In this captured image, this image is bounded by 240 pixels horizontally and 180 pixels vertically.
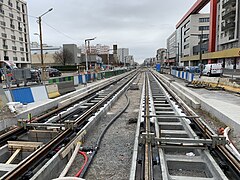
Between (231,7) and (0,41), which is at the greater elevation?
(231,7)

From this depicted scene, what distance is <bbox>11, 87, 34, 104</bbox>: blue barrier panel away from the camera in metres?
10.6

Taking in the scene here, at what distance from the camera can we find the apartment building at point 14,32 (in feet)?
184

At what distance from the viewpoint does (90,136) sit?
6754 millimetres

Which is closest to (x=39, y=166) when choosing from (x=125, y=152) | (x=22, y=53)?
(x=125, y=152)

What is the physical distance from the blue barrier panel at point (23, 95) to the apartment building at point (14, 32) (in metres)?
50.0

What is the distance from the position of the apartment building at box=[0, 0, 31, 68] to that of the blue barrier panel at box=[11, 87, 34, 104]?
5002 centimetres

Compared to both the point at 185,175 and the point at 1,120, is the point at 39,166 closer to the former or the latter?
the point at 185,175

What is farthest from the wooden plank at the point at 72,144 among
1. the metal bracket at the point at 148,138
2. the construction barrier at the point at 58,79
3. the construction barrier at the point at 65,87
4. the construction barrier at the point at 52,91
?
the construction barrier at the point at 58,79

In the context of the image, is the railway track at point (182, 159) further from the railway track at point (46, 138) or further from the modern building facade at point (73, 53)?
the modern building facade at point (73, 53)

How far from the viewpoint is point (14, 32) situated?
61.2 m

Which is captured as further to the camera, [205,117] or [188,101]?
[188,101]

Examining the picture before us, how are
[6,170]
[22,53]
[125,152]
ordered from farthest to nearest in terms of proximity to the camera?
1. [22,53]
2. [125,152]
3. [6,170]

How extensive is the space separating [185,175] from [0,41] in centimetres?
6069

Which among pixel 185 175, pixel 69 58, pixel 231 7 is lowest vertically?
pixel 185 175
